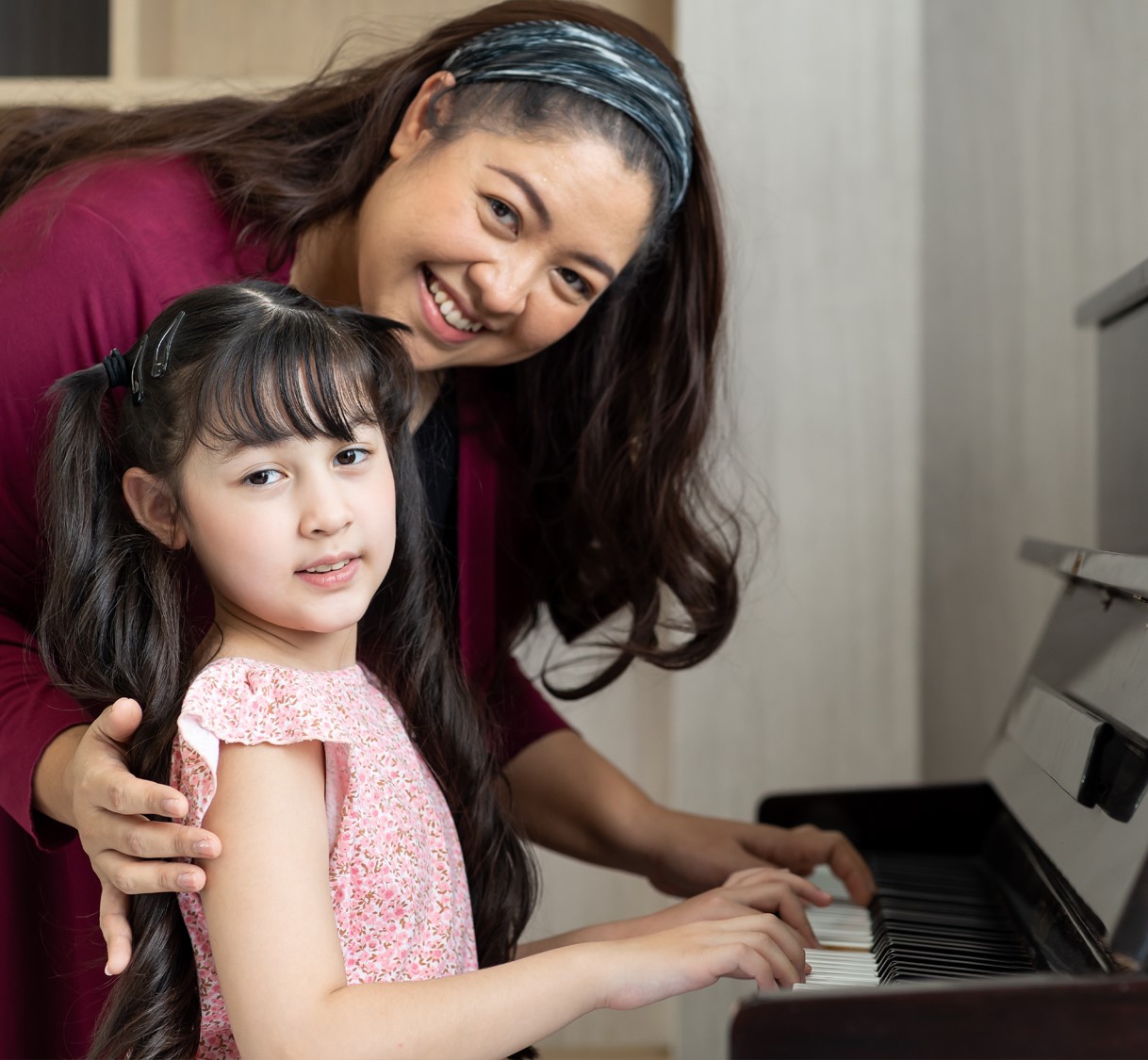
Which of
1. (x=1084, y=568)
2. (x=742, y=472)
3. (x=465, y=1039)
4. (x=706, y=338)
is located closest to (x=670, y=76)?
(x=706, y=338)

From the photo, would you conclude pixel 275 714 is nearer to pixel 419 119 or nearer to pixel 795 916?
pixel 795 916

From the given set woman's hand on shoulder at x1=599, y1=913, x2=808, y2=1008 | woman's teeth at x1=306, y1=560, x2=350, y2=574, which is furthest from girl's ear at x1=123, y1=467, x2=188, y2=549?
woman's hand on shoulder at x1=599, y1=913, x2=808, y2=1008

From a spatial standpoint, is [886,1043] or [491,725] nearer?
[886,1043]

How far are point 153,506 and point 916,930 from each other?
724 millimetres

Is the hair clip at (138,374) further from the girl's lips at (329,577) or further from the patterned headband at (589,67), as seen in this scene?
the patterned headband at (589,67)

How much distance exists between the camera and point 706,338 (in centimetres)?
143

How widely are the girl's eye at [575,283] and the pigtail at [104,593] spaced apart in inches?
17.1

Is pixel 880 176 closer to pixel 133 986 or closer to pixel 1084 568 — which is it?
pixel 1084 568

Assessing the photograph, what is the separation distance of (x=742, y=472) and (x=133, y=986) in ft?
4.00

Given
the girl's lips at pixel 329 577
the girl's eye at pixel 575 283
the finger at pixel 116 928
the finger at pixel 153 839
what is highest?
the girl's eye at pixel 575 283

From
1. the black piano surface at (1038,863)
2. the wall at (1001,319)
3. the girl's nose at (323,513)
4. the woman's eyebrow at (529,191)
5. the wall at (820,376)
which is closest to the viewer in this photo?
the black piano surface at (1038,863)

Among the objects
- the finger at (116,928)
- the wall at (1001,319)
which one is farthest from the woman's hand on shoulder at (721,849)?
the wall at (1001,319)

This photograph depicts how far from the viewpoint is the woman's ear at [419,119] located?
3.97 ft

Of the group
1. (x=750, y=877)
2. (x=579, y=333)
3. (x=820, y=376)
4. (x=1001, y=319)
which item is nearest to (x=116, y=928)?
(x=750, y=877)
